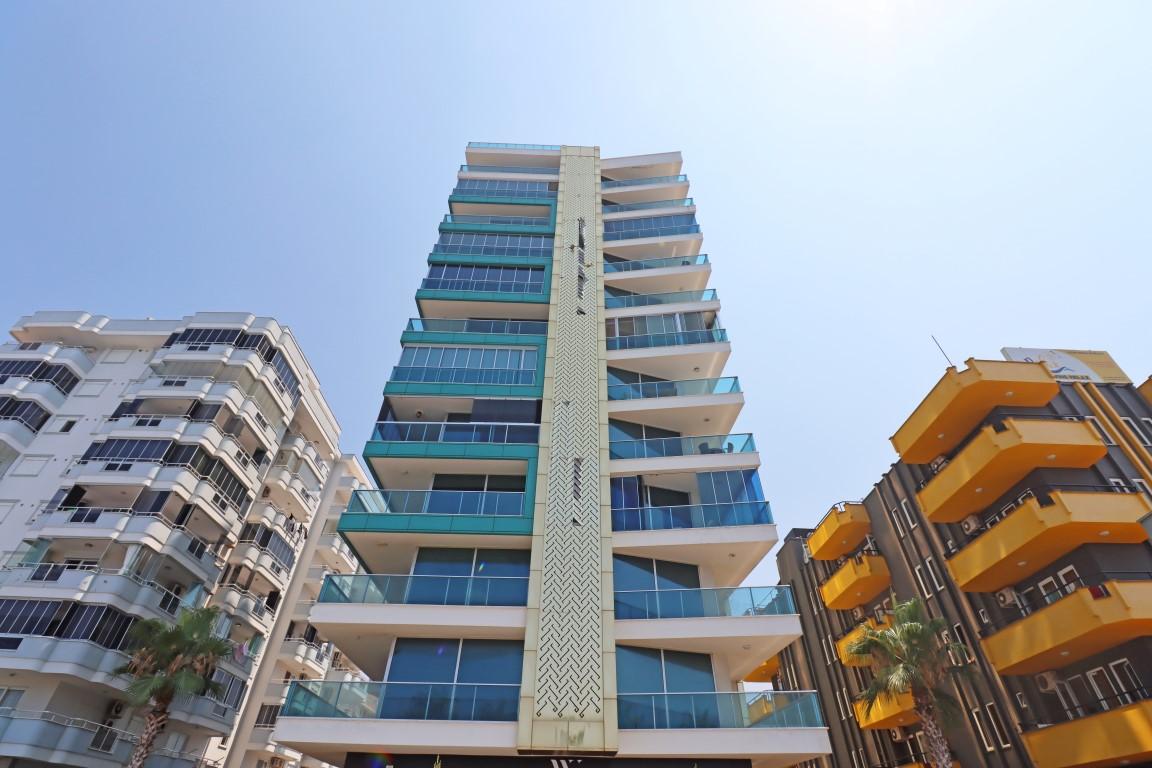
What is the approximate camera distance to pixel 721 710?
16.8m

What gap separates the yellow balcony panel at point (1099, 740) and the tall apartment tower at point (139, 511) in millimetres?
34133

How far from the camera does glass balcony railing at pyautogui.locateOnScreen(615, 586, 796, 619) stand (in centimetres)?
1872

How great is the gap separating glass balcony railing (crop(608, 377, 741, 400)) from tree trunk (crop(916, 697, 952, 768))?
1210 cm

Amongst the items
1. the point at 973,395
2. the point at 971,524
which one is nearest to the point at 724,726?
the point at 971,524

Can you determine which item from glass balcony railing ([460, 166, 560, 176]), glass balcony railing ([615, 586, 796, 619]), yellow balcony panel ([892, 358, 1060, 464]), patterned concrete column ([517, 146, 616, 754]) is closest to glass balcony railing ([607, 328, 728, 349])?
patterned concrete column ([517, 146, 616, 754])

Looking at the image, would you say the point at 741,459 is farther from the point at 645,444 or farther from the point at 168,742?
the point at 168,742

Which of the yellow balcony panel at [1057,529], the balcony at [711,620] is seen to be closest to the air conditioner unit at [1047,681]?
the yellow balcony panel at [1057,529]

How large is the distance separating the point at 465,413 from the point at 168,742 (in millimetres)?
21844

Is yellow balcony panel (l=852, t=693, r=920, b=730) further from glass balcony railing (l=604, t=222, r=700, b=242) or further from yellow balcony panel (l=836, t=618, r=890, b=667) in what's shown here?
glass balcony railing (l=604, t=222, r=700, b=242)

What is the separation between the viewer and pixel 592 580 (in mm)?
19531

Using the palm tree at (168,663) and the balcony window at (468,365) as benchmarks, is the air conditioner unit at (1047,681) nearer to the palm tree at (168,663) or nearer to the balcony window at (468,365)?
the balcony window at (468,365)

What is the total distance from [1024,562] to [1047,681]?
12.7ft

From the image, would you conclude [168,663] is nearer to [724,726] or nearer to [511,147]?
[724,726]

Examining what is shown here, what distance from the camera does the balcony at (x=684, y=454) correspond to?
22438 millimetres
